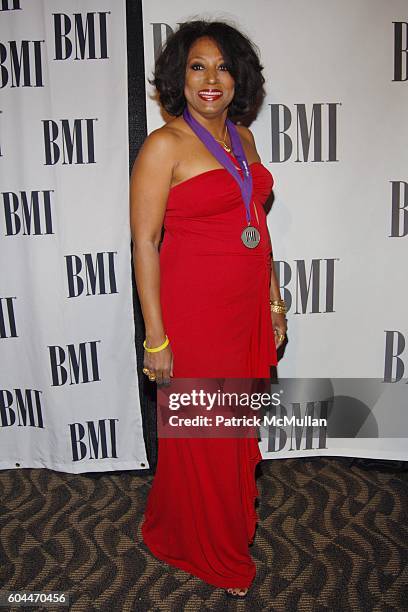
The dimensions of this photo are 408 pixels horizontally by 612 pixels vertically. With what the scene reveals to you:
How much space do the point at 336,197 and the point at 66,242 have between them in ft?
4.04

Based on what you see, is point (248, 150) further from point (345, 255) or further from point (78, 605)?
point (78, 605)

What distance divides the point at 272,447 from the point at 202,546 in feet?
2.92

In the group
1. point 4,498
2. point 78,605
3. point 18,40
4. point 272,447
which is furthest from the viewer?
point 272,447

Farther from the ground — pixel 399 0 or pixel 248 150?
pixel 399 0

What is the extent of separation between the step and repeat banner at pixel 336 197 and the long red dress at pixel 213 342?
662mm

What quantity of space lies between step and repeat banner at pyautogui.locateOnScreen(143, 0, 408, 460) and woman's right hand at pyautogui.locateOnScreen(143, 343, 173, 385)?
999 millimetres

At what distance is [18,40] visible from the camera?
252cm

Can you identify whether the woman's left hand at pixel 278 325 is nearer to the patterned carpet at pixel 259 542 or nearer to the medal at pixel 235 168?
the medal at pixel 235 168

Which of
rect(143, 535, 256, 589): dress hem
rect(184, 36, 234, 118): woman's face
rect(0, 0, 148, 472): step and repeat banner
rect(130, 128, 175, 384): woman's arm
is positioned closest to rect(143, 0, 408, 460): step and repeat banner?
rect(0, 0, 148, 472): step and repeat banner

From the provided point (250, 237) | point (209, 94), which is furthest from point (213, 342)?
point (209, 94)

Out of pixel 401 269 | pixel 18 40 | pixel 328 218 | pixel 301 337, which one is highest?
pixel 18 40

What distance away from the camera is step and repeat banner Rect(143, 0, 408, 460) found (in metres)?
2.61

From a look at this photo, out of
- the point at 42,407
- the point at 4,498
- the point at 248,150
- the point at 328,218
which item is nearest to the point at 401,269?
the point at 328,218

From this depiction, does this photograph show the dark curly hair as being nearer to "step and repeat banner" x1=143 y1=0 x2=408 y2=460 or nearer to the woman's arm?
the woman's arm
